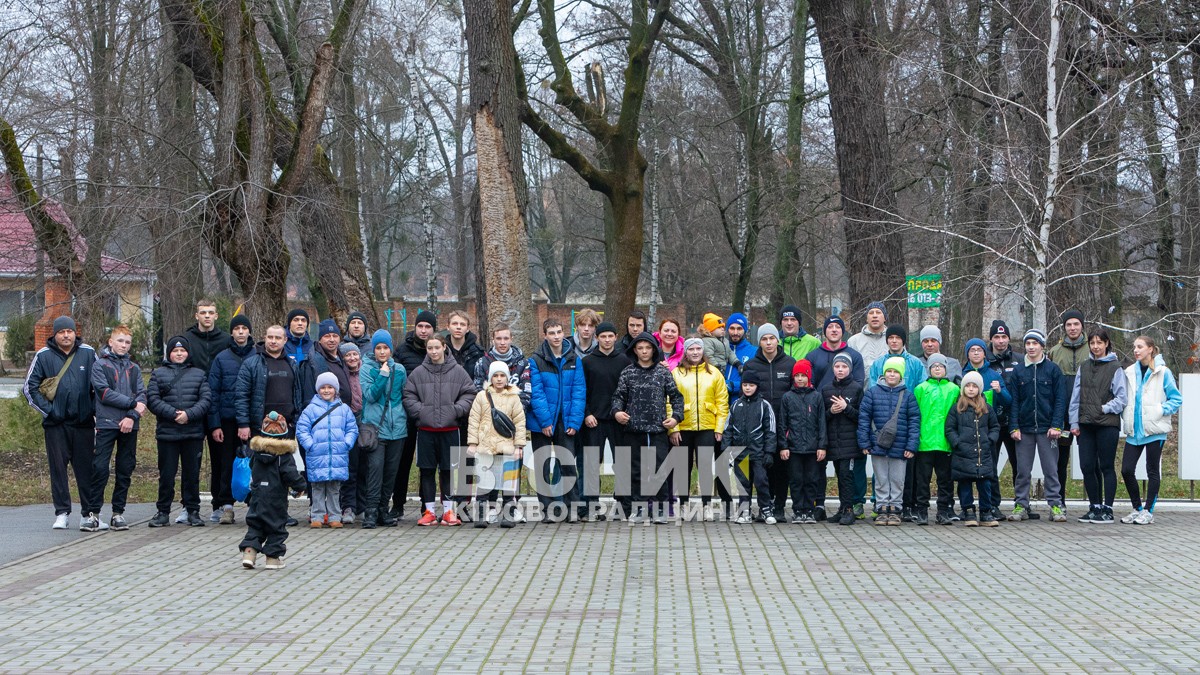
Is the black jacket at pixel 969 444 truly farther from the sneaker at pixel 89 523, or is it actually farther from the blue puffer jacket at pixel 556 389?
the sneaker at pixel 89 523

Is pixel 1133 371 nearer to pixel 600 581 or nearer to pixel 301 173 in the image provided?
pixel 600 581

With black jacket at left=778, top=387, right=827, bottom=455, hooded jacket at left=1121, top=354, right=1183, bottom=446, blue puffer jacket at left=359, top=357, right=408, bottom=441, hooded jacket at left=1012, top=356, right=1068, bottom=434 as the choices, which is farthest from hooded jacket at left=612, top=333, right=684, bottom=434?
hooded jacket at left=1121, top=354, right=1183, bottom=446

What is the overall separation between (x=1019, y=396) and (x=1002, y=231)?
12.7 ft

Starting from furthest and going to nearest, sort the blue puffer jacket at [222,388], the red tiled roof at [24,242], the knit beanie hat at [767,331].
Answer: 1. the red tiled roof at [24,242]
2. the knit beanie hat at [767,331]
3. the blue puffer jacket at [222,388]

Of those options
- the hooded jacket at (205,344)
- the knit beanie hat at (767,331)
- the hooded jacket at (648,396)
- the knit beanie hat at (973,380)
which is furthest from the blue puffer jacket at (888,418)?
the hooded jacket at (205,344)

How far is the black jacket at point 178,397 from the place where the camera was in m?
11.5

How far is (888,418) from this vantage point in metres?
11.8

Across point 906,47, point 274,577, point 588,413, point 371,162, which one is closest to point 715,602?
point 274,577

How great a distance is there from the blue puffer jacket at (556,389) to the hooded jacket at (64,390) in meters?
4.01

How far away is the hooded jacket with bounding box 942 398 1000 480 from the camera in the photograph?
1177cm

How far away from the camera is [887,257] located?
16.7 metres

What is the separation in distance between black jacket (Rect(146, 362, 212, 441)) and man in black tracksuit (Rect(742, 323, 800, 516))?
5.03 metres

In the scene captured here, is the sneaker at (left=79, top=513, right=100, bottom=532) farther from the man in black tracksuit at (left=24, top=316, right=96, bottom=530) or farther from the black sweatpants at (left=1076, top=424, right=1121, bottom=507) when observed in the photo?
the black sweatpants at (left=1076, top=424, right=1121, bottom=507)

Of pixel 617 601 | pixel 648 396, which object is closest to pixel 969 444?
pixel 648 396
